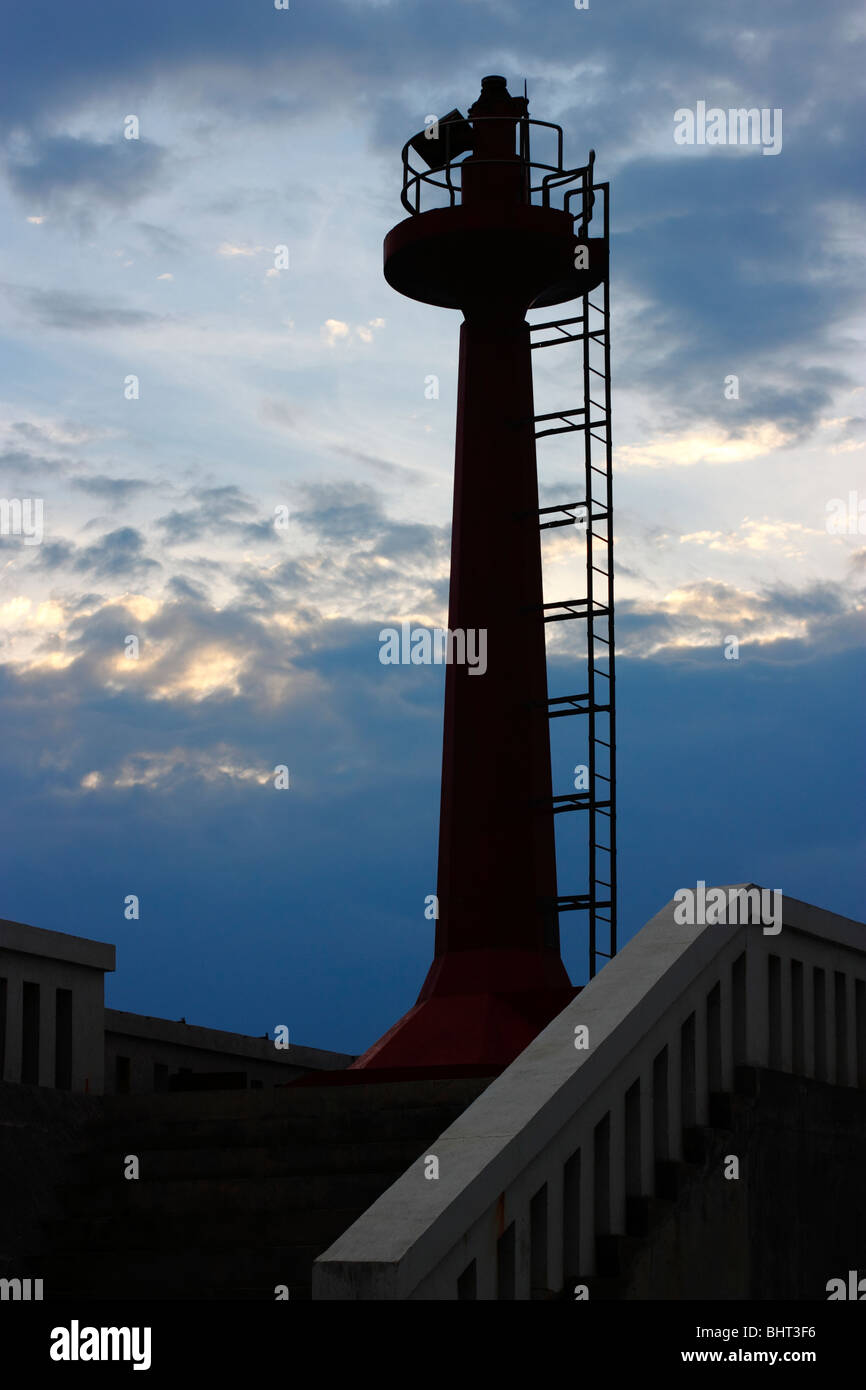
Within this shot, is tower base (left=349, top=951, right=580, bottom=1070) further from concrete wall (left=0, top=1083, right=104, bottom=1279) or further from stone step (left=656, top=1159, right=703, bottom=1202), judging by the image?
stone step (left=656, top=1159, right=703, bottom=1202)

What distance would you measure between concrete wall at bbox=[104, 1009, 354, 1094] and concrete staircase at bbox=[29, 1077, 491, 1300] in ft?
20.6

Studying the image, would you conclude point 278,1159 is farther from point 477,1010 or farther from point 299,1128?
point 477,1010

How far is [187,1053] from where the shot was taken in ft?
70.2

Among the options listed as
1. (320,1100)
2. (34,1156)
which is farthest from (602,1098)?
(34,1156)

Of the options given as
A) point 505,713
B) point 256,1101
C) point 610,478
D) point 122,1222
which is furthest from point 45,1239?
point 610,478

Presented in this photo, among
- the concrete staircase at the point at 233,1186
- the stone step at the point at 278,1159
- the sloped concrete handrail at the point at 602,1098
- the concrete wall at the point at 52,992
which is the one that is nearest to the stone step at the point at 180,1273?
the concrete staircase at the point at 233,1186

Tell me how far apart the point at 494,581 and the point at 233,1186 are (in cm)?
1109

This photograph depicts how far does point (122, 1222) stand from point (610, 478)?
12.3 meters

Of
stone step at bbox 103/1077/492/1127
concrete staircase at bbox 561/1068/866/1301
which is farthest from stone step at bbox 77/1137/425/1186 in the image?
concrete staircase at bbox 561/1068/866/1301

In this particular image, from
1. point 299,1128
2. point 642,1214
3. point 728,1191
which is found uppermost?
point 299,1128

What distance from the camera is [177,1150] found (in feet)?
41.7

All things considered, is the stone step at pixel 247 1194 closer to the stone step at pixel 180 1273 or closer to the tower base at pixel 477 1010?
the stone step at pixel 180 1273

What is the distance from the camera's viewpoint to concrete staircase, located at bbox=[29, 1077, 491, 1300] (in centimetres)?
1121
